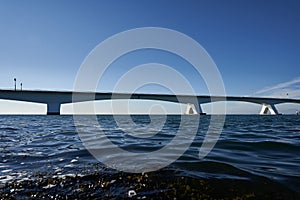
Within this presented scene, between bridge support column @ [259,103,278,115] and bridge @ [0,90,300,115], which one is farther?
bridge support column @ [259,103,278,115]

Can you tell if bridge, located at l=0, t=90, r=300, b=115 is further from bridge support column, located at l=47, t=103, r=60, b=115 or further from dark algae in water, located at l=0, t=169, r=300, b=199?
dark algae in water, located at l=0, t=169, r=300, b=199

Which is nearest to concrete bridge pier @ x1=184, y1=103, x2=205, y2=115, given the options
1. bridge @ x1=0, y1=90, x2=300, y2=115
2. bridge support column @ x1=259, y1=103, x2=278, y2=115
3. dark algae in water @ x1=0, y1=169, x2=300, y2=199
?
bridge @ x1=0, y1=90, x2=300, y2=115

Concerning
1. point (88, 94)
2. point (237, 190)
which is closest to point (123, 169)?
point (237, 190)

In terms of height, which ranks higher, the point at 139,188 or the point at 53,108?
the point at 53,108

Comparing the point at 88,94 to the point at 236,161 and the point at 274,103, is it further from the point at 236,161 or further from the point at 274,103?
the point at 274,103

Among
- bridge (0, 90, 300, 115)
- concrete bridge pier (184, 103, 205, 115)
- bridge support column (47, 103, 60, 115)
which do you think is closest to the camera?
bridge (0, 90, 300, 115)

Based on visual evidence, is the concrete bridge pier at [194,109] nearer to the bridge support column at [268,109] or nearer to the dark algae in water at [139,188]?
the bridge support column at [268,109]

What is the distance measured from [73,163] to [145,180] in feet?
9.24

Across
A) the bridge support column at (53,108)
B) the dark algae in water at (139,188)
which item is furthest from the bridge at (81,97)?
the dark algae in water at (139,188)

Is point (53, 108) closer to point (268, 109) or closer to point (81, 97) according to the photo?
point (81, 97)

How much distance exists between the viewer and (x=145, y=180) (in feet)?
17.5

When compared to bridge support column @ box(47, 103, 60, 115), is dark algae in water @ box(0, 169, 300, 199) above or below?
below

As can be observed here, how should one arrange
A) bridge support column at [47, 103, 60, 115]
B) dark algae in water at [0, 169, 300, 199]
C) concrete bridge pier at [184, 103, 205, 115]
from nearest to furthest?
1. dark algae in water at [0, 169, 300, 199]
2. bridge support column at [47, 103, 60, 115]
3. concrete bridge pier at [184, 103, 205, 115]

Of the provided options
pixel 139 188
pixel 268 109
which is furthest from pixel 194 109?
pixel 139 188
